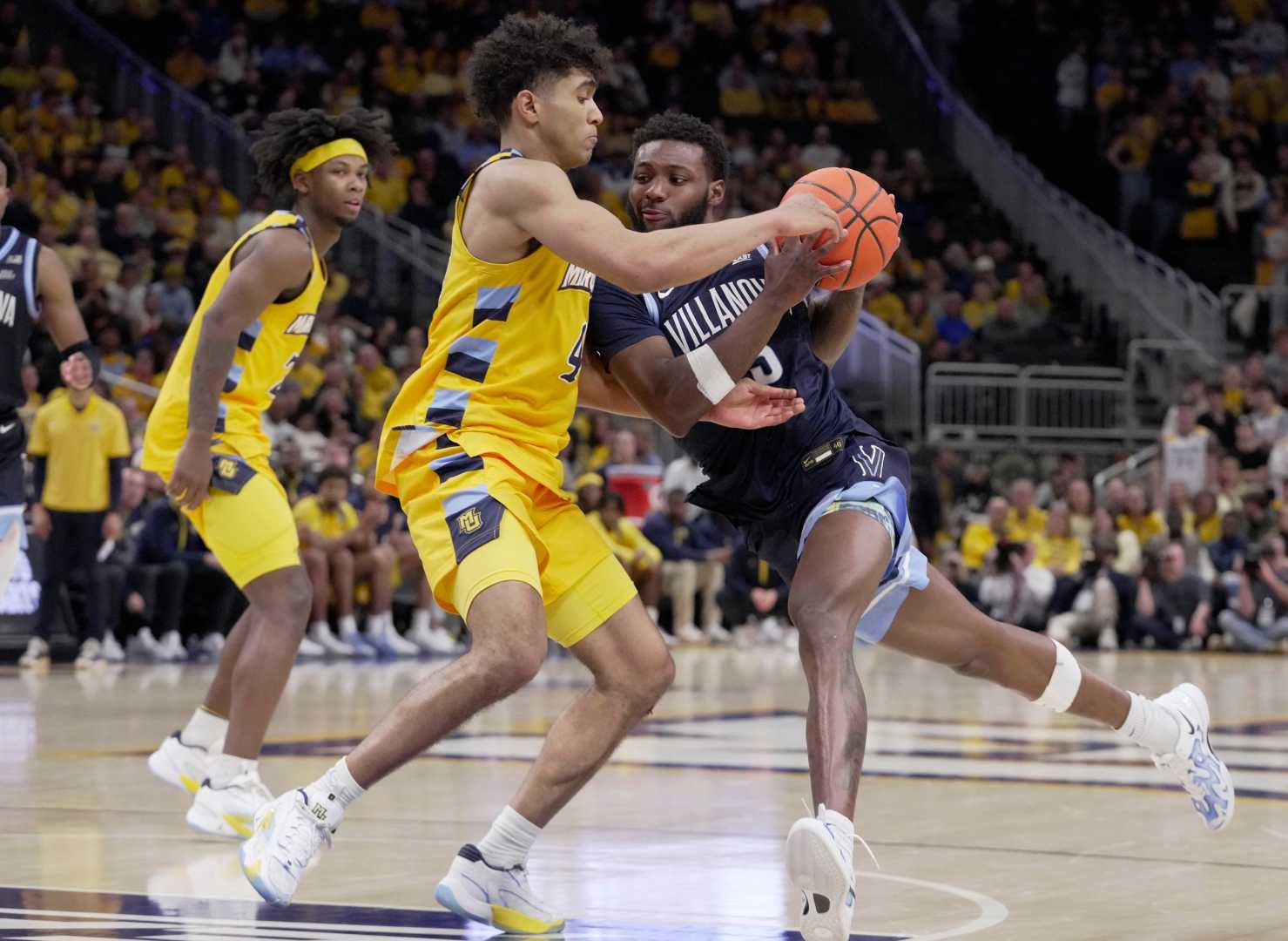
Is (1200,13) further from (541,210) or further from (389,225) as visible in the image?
(541,210)

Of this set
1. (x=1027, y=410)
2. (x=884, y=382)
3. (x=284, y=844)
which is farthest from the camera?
(x=1027, y=410)

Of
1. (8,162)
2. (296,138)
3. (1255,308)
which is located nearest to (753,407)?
(296,138)

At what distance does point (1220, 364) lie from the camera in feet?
74.9

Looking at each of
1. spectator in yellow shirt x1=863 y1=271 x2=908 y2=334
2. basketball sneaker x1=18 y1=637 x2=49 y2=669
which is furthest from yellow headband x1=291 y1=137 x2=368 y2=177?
spectator in yellow shirt x1=863 y1=271 x2=908 y2=334

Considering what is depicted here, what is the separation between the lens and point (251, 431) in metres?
6.55

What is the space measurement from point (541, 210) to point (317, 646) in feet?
35.0

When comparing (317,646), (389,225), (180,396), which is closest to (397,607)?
(317,646)

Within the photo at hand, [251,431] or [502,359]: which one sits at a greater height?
[502,359]

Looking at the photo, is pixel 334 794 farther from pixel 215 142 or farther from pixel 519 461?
pixel 215 142

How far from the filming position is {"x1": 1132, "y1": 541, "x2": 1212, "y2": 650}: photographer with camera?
17.8 m

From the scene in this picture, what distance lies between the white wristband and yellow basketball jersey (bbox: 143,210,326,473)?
6.92ft

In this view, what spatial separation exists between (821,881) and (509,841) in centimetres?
90

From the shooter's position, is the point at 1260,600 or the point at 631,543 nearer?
the point at 631,543

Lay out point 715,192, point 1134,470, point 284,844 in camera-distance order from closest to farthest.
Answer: point 284,844
point 715,192
point 1134,470
